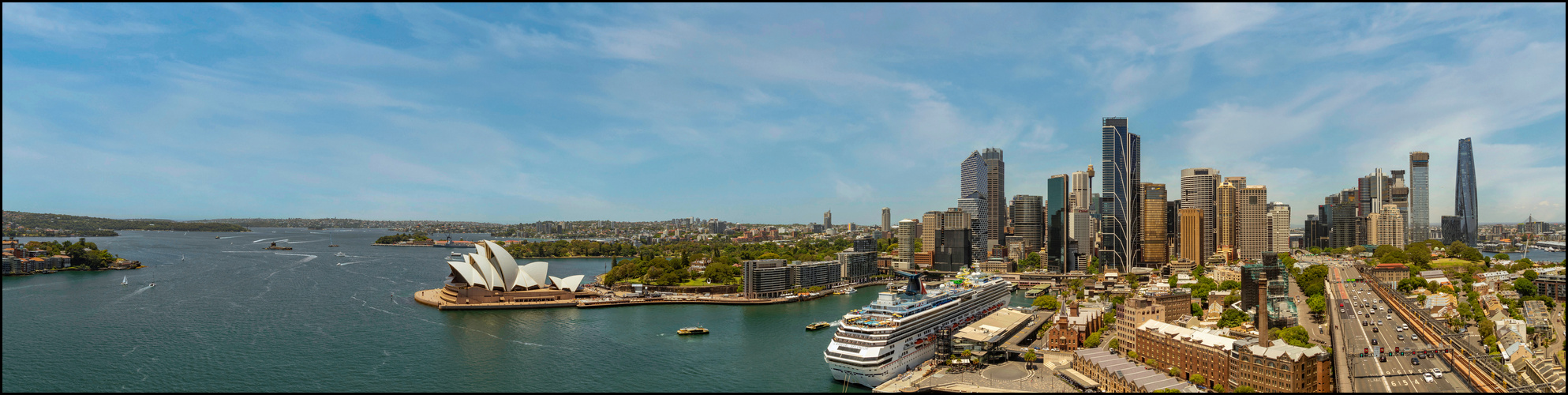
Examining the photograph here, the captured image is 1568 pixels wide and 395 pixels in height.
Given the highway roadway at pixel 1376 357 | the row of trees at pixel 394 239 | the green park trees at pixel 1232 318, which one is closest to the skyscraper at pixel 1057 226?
the highway roadway at pixel 1376 357

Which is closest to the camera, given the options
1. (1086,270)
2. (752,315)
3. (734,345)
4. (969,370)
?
(969,370)

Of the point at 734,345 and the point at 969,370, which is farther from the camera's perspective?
the point at 734,345

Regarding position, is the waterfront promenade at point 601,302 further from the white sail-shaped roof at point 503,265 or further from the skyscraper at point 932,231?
the skyscraper at point 932,231

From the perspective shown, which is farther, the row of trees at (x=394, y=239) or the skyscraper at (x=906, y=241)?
the row of trees at (x=394, y=239)

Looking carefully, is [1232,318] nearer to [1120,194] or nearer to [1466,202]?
[1120,194]

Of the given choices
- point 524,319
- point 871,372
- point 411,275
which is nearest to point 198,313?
point 524,319

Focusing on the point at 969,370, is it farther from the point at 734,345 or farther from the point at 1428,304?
the point at 1428,304
